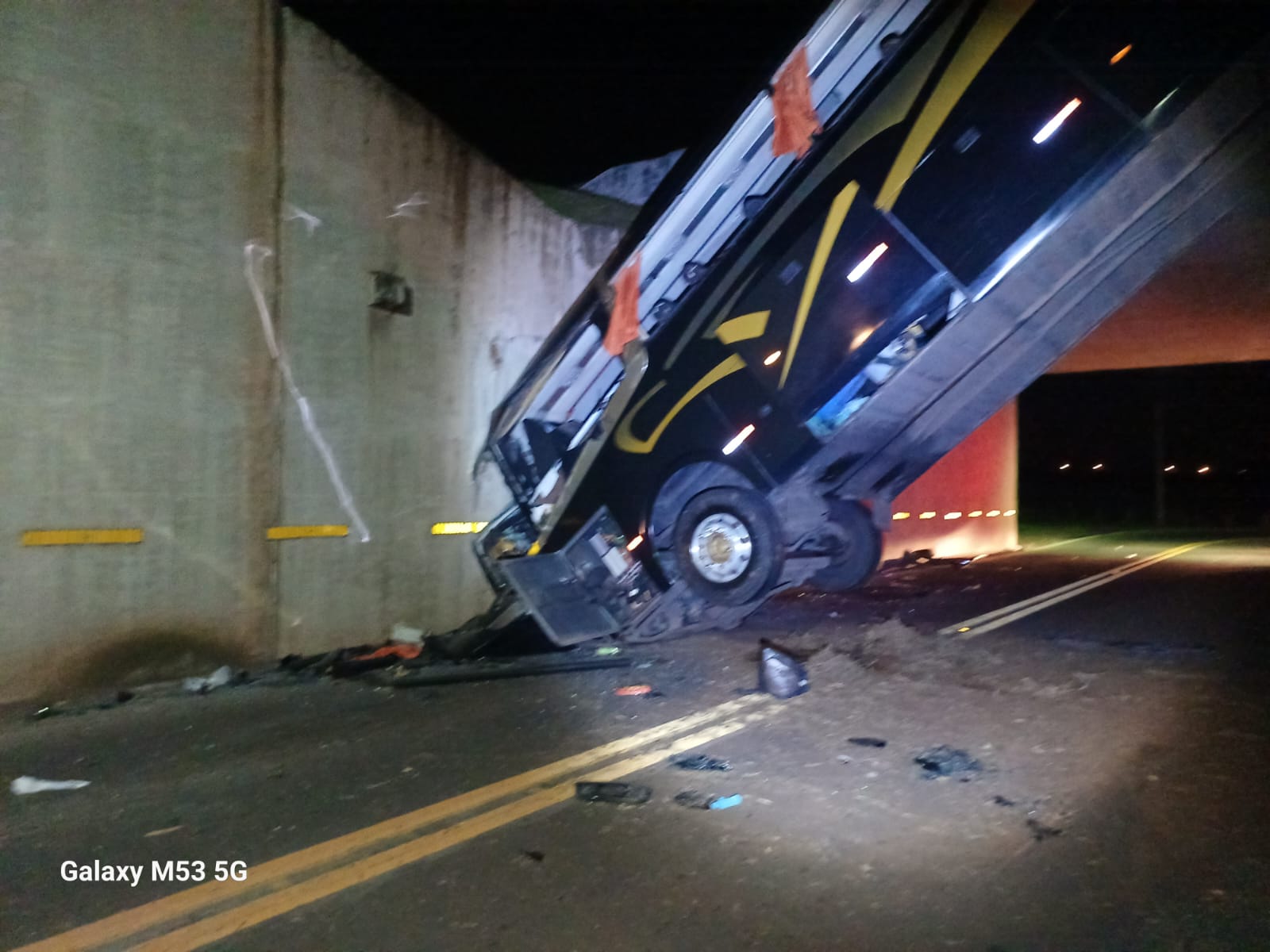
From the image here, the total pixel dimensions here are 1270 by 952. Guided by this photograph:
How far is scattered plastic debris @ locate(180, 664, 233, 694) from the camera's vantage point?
6.34 m

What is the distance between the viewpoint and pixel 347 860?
11.4 feet


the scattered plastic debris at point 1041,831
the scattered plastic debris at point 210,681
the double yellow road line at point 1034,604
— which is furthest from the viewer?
the double yellow road line at point 1034,604

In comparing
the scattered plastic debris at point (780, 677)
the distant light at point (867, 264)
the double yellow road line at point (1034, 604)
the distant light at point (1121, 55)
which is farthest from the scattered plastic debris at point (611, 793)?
the distant light at point (1121, 55)

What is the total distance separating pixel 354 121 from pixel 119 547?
12.7ft

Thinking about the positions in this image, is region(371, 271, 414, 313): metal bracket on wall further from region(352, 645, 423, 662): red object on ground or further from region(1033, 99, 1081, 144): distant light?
region(1033, 99, 1081, 144): distant light

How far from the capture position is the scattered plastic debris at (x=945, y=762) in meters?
4.43

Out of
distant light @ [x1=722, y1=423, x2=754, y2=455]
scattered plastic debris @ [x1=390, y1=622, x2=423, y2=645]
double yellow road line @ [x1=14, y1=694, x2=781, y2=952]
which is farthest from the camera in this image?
scattered plastic debris @ [x1=390, y1=622, x2=423, y2=645]

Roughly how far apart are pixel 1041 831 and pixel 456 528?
226 inches

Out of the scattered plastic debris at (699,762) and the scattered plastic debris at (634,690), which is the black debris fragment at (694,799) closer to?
the scattered plastic debris at (699,762)

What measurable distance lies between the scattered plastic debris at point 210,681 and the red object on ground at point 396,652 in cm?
92

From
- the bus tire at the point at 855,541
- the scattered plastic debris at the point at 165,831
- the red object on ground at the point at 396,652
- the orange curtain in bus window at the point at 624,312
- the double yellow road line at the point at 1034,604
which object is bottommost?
the scattered plastic debris at the point at 165,831

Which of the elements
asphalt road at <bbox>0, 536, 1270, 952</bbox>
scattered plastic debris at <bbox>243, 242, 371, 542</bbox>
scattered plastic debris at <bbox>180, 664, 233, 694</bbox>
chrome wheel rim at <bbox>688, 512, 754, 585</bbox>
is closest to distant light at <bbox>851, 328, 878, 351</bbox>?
chrome wheel rim at <bbox>688, 512, 754, 585</bbox>

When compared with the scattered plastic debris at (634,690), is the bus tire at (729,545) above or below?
above

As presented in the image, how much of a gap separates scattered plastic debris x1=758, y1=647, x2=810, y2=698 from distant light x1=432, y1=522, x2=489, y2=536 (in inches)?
134
